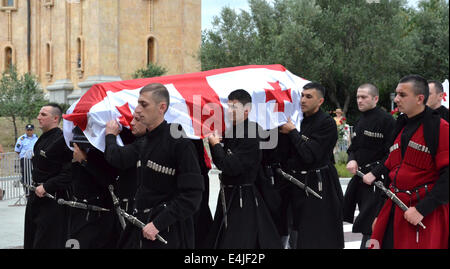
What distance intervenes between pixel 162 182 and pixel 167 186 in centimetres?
5

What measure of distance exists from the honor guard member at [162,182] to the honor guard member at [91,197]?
1.49 meters

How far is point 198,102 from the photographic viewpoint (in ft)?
21.2

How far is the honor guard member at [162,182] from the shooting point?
14.5 ft

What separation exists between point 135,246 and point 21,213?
8.82 m

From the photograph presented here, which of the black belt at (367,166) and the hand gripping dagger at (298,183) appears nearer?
the hand gripping dagger at (298,183)

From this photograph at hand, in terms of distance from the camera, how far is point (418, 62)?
3944cm

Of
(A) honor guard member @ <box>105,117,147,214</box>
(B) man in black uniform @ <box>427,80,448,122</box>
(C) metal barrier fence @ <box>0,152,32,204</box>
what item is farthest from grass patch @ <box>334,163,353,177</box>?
(A) honor guard member @ <box>105,117,147,214</box>

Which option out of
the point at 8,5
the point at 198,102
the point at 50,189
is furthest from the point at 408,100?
the point at 8,5

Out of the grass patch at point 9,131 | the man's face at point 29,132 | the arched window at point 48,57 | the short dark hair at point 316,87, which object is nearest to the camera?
the short dark hair at point 316,87

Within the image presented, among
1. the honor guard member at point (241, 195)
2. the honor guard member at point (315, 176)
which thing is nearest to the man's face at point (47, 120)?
the honor guard member at point (241, 195)

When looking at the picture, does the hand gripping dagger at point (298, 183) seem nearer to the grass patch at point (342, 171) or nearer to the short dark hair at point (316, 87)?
the short dark hair at point (316, 87)

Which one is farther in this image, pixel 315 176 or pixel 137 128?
pixel 315 176

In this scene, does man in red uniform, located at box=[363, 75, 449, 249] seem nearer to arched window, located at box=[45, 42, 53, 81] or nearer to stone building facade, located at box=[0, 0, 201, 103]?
stone building facade, located at box=[0, 0, 201, 103]

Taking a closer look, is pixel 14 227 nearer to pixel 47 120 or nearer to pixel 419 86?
pixel 47 120
